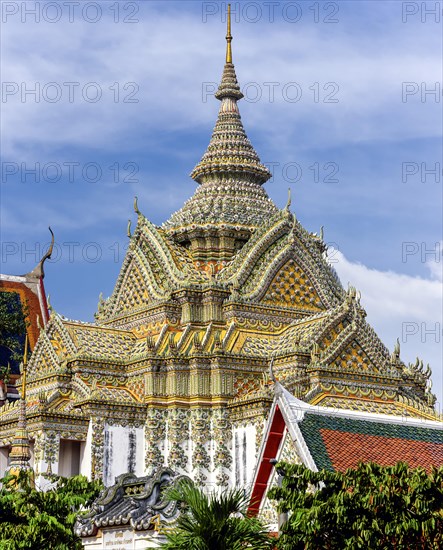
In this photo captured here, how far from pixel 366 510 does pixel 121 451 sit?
17.2 metres

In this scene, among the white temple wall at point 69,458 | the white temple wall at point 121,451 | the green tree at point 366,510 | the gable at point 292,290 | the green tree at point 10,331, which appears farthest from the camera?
the green tree at point 10,331

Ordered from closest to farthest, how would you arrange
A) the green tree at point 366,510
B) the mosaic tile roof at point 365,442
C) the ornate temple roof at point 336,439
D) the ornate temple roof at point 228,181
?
1. the green tree at point 366,510
2. the ornate temple roof at point 336,439
3. the mosaic tile roof at point 365,442
4. the ornate temple roof at point 228,181

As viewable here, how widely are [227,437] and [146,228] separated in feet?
28.3

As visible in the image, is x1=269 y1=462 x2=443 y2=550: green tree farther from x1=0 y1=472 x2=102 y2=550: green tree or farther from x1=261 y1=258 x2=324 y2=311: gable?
x1=261 y1=258 x2=324 y2=311: gable

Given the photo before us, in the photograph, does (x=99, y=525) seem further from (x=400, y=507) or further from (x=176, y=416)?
(x=176, y=416)

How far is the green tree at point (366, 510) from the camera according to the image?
16.3m

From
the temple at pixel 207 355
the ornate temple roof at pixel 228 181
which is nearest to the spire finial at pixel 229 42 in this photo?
the ornate temple roof at pixel 228 181

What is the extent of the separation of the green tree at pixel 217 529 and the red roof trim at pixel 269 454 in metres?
2.10

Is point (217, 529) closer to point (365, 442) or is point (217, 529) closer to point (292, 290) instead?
point (365, 442)

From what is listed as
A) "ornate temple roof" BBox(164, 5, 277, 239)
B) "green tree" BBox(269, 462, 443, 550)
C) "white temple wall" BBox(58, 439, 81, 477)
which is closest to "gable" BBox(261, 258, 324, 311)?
"ornate temple roof" BBox(164, 5, 277, 239)

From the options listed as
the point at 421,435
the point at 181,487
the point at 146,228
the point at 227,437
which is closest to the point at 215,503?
the point at 181,487

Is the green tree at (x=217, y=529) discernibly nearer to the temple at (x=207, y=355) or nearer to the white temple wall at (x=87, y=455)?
the temple at (x=207, y=355)

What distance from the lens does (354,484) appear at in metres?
16.8

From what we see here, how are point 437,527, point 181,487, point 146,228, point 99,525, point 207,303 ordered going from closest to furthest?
1. point 437,527
2. point 181,487
3. point 99,525
4. point 207,303
5. point 146,228
